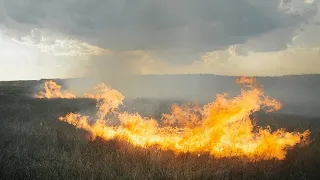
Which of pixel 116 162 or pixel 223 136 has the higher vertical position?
pixel 223 136

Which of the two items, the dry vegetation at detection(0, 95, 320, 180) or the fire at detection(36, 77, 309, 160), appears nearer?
the dry vegetation at detection(0, 95, 320, 180)

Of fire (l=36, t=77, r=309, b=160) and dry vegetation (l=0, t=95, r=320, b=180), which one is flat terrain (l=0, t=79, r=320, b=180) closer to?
dry vegetation (l=0, t=95, r=320, b=180)

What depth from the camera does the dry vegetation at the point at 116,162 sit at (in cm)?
1054

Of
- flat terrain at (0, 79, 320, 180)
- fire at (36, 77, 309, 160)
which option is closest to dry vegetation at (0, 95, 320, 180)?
flat terrain at (0, 79, 320, 180)

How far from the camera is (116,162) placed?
39.4 ft

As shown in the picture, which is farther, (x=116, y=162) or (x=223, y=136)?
(x=223, y=136)

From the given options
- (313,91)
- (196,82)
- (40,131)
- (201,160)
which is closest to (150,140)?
(201,160)

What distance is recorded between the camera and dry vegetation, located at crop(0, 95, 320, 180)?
34.6 ft

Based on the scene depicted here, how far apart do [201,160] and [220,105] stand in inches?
122

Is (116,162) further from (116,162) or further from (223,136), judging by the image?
(223,136)

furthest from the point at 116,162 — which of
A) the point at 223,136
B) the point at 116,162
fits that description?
the point at 223,136

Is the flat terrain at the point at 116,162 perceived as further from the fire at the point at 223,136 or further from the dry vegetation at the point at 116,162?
the fire at the point at 223,136

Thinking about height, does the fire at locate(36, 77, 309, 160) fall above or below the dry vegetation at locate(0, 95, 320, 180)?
above

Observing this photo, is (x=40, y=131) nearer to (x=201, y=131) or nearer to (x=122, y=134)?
(x=122, y=134)
